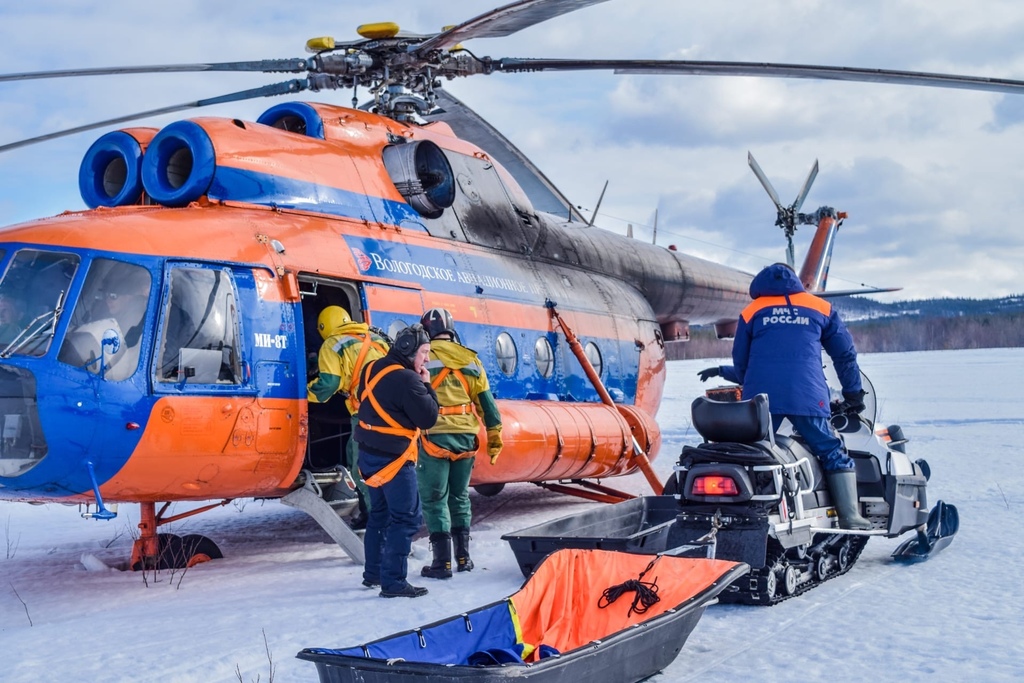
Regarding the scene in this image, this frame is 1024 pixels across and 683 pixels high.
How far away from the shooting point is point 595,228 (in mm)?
13445

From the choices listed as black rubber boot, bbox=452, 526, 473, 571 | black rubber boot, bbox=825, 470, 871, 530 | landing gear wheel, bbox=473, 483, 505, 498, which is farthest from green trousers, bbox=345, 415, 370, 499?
landing gear wheel, bbox=473, 483, 505, 498

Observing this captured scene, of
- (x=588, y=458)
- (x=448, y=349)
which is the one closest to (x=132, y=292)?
(x=448, y=349)

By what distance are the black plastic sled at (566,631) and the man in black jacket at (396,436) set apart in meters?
1.52

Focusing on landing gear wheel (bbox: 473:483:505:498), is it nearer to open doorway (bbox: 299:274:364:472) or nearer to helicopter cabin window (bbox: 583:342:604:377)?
helicopter cabin window (bbox: 583:342:604:377)

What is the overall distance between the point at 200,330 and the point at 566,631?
11.7 feet

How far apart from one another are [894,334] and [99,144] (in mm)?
139192

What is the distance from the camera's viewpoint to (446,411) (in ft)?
24.8

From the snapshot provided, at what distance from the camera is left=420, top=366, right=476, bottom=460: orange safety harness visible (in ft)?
24.5

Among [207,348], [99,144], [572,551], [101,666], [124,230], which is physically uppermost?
[99,144]

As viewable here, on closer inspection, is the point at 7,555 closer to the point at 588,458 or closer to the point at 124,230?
the point at 124,230

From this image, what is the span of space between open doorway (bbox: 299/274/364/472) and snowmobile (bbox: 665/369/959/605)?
3078 mm

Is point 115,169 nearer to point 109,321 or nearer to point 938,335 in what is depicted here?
point 109,321

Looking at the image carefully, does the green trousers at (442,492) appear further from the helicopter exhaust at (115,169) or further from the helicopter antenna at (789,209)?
the helicopter antenna at (789,209)

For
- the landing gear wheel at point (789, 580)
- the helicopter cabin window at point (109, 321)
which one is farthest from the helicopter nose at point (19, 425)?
the landing gear wheel at point (789, 580)
